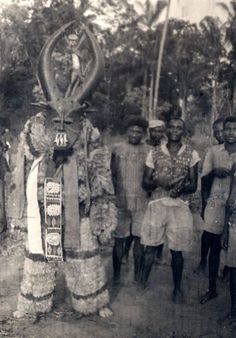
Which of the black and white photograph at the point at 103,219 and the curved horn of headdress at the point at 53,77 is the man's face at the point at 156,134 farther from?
the curved horn of headdress at the point at 53,77

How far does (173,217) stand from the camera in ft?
14.5

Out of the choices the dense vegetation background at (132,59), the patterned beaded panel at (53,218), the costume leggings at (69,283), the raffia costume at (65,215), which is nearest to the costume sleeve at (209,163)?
the raffia costume at (65,215)

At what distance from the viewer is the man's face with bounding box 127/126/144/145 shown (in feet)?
15.8

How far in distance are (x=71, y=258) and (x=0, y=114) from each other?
23.8 feet

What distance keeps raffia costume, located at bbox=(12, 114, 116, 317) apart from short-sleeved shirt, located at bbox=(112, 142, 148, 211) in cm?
79

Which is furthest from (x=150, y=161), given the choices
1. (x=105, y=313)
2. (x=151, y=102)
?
(x=151, y=102)

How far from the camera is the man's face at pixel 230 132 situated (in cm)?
437

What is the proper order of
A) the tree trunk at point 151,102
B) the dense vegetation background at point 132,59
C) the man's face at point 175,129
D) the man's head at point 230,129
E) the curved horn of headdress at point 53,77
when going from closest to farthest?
the curved horn of headdress at point 53,77 < the man's face at point 175,129 < the man's head at point 230,129 < the dense vegetation background at point 132,59 < the tree trunk at point 151,102

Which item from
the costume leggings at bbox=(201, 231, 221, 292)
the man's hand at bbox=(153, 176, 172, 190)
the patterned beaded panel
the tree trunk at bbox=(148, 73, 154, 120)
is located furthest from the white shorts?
the tree trunk at bbox=(148, 73, 154, 120)

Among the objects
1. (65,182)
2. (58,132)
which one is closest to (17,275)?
(65,182)

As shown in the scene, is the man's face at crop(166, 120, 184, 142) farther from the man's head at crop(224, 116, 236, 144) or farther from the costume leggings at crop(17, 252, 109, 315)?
the costume leggings at crop(17, 252, 109, 315)

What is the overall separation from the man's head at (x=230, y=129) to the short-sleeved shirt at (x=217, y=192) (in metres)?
0.21

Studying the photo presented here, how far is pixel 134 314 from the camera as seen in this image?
4273 millimetres

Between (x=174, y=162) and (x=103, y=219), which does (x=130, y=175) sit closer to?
(x=174, y=162)
